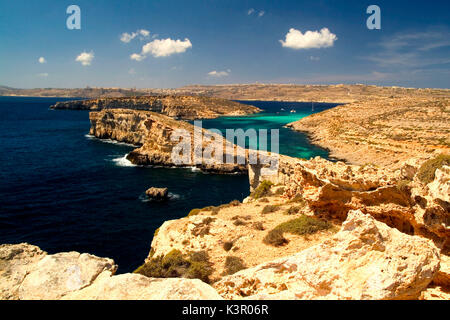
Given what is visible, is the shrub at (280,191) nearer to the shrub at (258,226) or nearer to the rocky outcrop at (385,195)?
the shrub at (258,226)

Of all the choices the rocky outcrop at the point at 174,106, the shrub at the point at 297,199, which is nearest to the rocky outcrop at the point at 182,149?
the shrub at the point at 297,199

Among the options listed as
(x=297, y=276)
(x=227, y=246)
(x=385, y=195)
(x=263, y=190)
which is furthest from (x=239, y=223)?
(x=297, y=276)

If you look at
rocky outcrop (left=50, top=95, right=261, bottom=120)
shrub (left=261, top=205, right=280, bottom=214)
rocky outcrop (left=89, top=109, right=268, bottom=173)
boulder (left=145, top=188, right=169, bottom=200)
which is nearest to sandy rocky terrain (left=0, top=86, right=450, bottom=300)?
shrub (left=261, top=205, right=280, bottom=214)

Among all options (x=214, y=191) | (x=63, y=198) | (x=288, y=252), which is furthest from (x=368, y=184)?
(x=63, y=198)

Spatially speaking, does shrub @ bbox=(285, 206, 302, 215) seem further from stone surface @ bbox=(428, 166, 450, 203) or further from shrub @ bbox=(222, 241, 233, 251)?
stone surface @ bbox=(428, 166, 450, 203)

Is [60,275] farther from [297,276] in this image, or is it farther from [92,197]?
[92,197]

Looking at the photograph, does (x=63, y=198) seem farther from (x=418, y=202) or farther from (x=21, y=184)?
(x=418, y=202)

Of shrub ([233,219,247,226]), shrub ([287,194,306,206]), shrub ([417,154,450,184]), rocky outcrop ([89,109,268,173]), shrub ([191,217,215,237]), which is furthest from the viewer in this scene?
rocky outcrop ([89,109,268,173])
